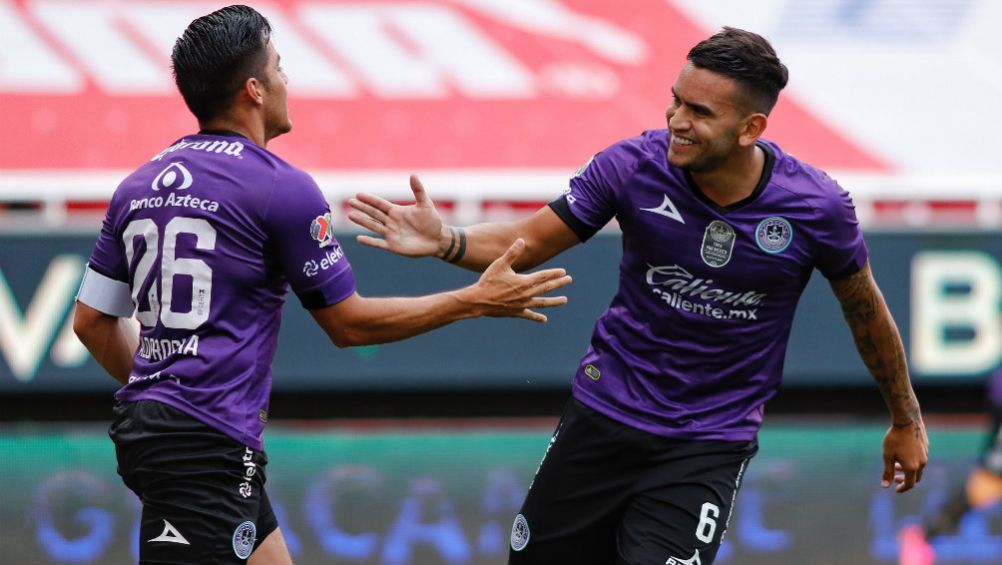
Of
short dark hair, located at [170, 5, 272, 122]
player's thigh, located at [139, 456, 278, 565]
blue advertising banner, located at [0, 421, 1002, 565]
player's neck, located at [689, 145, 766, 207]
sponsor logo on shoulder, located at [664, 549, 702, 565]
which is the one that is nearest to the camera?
→ player's thigh, located at [139, 456, 278, 565]

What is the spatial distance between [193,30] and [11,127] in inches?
284

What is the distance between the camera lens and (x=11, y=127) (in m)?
9.99

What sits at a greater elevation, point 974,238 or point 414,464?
point 974,238

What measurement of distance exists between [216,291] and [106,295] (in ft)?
1.55

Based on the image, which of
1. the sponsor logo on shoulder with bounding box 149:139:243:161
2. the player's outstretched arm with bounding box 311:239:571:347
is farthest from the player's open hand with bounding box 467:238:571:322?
the sponsor logo on shoulder with bounding box 149:139:243:161

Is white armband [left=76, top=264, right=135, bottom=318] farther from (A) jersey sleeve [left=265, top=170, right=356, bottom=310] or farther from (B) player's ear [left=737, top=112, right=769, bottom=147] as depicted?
(B) player's ear [left=737, top=112, right=769, bottom=147]

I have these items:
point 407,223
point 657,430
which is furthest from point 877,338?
point 407,223

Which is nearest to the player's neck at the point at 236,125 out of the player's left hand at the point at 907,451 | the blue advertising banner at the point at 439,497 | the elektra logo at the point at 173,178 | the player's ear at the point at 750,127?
the elektra logo at the point at 173,178

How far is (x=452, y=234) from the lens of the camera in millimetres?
4012

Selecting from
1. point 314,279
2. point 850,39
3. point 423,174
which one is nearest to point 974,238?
point 850,39

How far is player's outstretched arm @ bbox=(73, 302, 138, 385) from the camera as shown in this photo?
366cm

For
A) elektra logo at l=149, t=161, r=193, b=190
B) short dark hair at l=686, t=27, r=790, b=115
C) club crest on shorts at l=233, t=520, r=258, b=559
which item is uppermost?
short dark hair at l=686, t=27, r=790, b=115

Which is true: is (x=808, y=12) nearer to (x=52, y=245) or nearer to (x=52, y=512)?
Result: (x=52, y=245)

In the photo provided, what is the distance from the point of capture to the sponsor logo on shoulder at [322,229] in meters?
3.36
